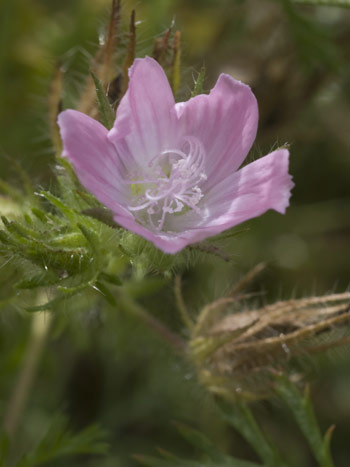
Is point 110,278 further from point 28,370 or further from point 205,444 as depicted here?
point 28,370

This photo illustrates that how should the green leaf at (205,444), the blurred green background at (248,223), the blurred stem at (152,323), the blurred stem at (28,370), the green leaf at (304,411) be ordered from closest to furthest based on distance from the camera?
1. the green leaf at (304,411)
2. the green leaf at (205,444)
3. the blurred stem at (152,323)
4. the blurred stem at (28,370)
5. the blurred green background at (248,223)

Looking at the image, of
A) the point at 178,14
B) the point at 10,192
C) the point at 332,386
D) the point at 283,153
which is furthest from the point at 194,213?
the point at 178,14

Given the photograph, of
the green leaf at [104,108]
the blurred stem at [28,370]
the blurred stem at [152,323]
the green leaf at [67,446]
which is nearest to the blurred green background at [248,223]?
the blurred stem at [28,370]

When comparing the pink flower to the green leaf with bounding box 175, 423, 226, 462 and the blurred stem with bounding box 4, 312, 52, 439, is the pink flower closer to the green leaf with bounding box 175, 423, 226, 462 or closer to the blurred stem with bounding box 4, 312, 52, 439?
the green leaf with bounding box 175, 423, 226, 462

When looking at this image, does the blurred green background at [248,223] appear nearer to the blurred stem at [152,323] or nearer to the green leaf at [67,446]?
the blurred stem at [152,323]

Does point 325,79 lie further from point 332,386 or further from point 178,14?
point 332,386

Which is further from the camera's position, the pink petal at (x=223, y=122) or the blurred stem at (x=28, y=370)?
the blurred stem at (x=28, y=370)

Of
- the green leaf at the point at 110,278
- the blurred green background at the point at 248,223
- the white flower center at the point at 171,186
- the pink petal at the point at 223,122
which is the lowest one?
the blurred green background at the point at 248,223
